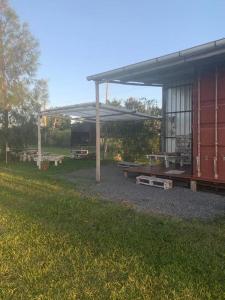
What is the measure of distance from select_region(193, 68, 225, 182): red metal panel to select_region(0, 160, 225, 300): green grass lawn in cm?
293

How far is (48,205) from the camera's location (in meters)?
7.20

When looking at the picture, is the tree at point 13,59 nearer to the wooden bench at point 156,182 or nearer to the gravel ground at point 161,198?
the gravel ground at point 161,198

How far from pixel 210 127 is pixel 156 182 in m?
2.26

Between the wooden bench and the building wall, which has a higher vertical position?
the building wall

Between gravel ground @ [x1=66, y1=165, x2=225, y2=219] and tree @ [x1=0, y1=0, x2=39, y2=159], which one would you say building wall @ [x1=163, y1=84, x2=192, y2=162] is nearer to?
gravel ground @ [x1=66, y1=165, x2=225, y2=219]

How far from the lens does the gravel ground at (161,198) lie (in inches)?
268

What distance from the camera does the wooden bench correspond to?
951 centimetres

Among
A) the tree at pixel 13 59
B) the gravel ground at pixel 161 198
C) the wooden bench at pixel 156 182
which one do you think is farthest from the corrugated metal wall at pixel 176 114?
the tree at pixel 13 59

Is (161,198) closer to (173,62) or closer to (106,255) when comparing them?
(173,62)

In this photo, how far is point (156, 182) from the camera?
32.7 feet

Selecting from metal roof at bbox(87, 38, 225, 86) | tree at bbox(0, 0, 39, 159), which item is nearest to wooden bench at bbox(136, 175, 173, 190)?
metal roof at bbox(87, 38, 225, 86)

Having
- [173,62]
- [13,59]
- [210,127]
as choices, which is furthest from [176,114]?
[13,59]

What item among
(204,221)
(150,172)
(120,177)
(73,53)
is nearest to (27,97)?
(73,53)

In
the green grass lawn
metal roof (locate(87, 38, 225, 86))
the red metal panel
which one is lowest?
the green grass lawn
